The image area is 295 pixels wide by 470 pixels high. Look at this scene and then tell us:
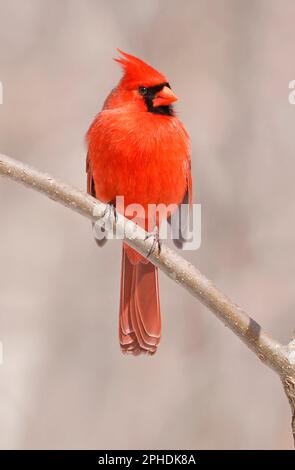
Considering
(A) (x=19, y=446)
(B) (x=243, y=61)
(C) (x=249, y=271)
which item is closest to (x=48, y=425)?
(A) (x=19, y=446)

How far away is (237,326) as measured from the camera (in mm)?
2621

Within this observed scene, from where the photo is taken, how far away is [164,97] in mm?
3551

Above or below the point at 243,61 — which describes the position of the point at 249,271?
below

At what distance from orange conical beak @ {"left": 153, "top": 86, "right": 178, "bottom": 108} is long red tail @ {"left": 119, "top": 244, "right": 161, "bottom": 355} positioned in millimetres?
693

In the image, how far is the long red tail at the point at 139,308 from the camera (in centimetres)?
365

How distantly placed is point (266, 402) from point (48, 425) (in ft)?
3.39

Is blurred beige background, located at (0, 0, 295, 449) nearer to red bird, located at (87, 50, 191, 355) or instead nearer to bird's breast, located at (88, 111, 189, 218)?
red bird, located at (87, 50, 191, 355)

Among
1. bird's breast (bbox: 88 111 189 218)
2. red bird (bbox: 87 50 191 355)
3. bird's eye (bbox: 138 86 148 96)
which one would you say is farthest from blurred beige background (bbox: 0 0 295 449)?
bird's eye (bbox: 138 86 148 96)

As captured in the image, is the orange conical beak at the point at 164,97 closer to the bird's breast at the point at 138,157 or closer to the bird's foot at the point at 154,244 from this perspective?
the bird's breast at the point at 138,157

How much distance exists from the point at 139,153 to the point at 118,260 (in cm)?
104

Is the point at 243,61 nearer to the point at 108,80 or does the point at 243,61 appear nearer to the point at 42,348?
the point at 108,80

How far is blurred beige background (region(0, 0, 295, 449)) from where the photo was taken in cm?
423

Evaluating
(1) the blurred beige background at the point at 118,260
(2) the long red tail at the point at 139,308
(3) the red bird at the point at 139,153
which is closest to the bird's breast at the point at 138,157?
(3) the red bird at the point at 139,153

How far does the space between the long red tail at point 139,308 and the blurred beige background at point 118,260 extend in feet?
1.44
